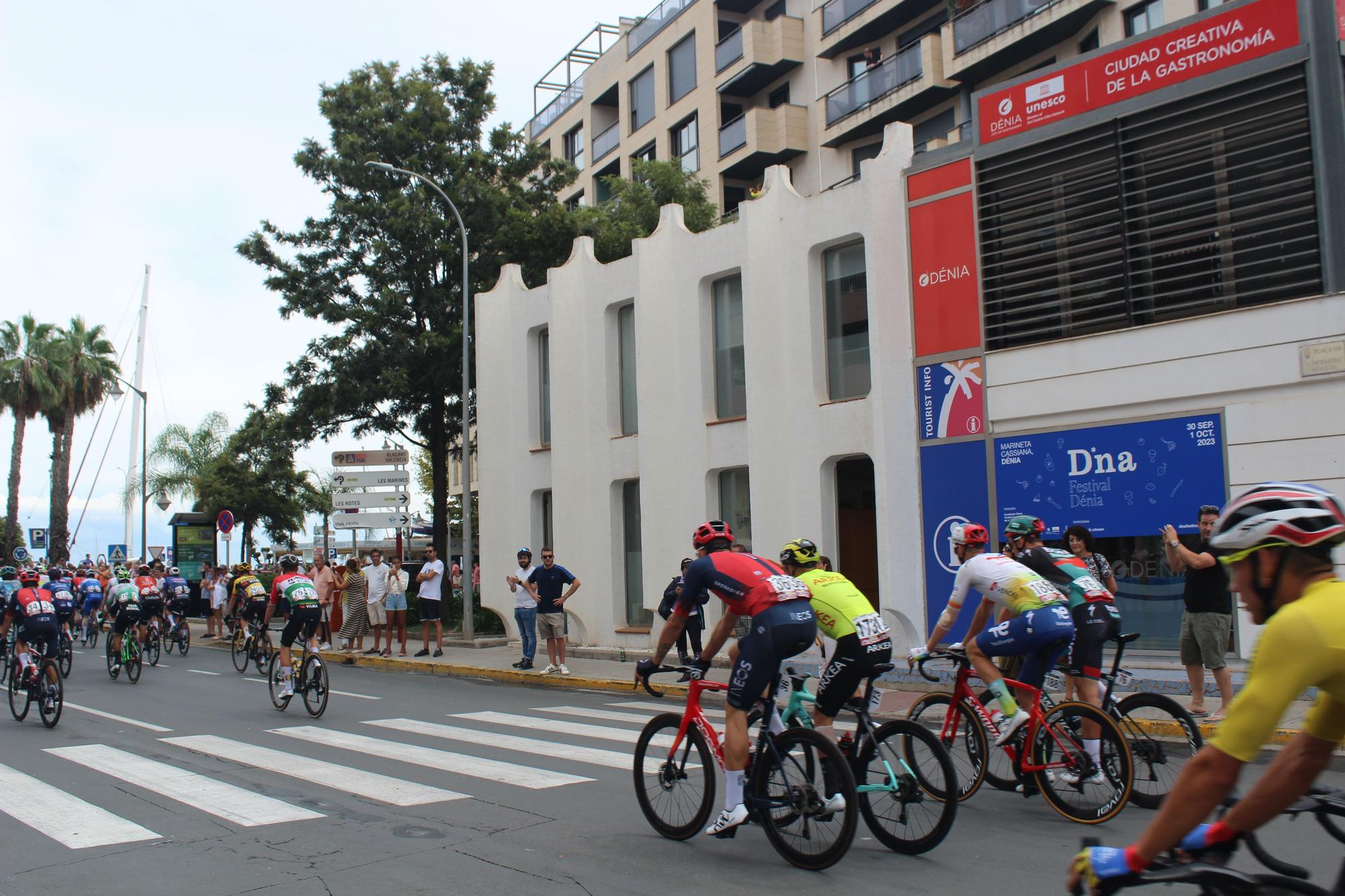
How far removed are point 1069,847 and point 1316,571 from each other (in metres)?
4.15

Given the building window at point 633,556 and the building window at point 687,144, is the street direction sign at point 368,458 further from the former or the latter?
the building window at point 687,144

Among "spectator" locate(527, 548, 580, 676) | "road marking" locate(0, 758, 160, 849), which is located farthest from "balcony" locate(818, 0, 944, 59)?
"road marking" locate(0, 758, 160, 849)

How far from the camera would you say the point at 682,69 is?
1492 inches

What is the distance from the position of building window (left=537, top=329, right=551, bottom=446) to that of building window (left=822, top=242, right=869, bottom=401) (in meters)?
7.04

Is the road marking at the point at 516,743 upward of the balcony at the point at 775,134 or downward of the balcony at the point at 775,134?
downward

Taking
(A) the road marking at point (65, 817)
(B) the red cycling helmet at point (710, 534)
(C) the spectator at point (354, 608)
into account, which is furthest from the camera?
(C) the spectator at point (354, 608)

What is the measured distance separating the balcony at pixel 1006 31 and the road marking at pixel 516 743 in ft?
68.5

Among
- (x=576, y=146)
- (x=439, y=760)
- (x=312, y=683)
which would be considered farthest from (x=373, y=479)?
(x=576, y=146)

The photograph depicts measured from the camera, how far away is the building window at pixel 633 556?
19.9 metres

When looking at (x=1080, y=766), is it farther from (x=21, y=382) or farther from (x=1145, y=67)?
(x=21, y=382)

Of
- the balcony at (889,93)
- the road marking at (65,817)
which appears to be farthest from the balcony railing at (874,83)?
the road marking at (65,817)

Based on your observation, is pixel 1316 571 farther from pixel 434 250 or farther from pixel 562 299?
pixel 434 250

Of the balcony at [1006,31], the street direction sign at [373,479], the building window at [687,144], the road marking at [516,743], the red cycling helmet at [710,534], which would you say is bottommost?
the road marking at [516,743]

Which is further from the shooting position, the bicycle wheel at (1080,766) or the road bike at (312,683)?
the road bike at (312,683)
